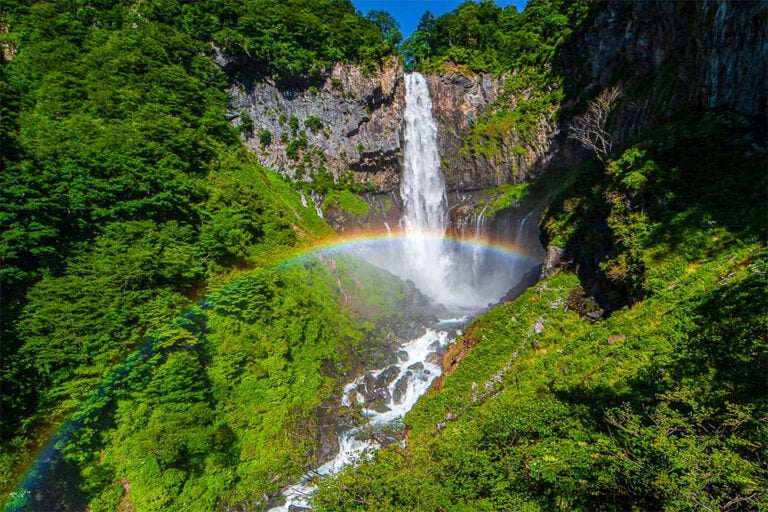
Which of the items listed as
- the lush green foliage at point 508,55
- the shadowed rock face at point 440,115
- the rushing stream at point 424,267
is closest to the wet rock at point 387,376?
the rushing stream at point 424,267

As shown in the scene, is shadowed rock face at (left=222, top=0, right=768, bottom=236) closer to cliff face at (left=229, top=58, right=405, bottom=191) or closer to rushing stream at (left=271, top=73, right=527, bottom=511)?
cliff face at (left=229, top=58, right=405, bottom=191)

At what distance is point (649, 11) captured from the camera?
883 inches

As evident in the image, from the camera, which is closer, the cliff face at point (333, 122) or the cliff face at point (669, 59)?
the cliff face at point (669, 59)

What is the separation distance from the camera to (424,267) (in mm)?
37500

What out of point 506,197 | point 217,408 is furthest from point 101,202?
point 506,197

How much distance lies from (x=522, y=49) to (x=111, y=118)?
40743mm

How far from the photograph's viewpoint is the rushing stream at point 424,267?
19.0 metres

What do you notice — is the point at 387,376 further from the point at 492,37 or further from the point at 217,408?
the point at 492,37

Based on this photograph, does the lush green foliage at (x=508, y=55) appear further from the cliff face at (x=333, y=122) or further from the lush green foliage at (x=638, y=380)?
the lush green foliage at (x=638, y=380)

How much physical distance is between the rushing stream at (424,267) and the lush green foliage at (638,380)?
599 cm

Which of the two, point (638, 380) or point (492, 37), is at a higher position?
point (492, 37)

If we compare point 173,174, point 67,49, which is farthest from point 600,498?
point 67,49

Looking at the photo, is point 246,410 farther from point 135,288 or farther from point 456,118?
point 456,118

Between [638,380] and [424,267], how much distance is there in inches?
1214
